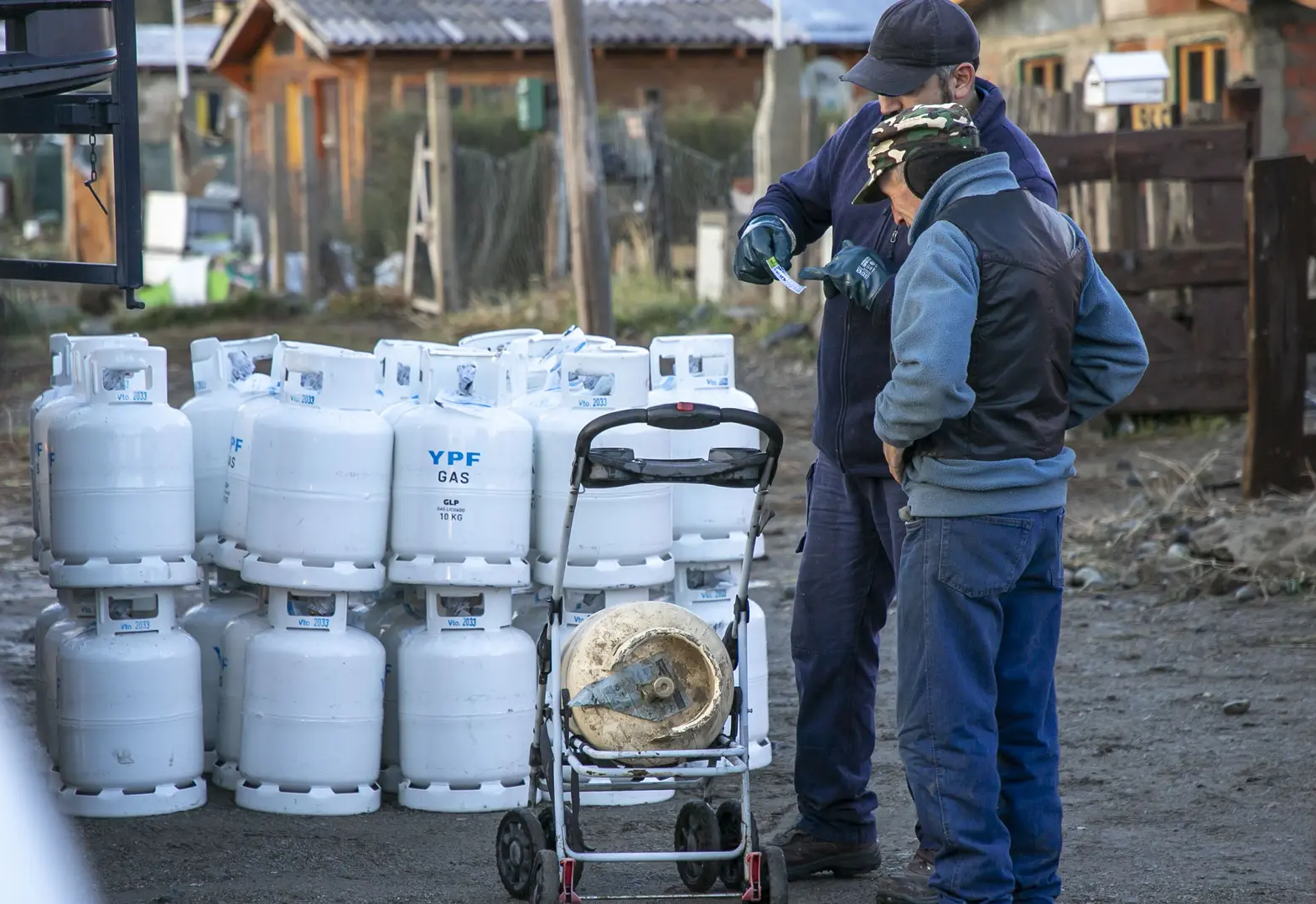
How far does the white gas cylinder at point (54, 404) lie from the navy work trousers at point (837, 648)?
212cm

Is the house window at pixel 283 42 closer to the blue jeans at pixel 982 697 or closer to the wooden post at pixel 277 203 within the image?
the wooden post at pixel 277 203

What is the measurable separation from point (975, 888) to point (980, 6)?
16542 millimetres

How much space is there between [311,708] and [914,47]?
254 cm

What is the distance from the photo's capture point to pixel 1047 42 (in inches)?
712

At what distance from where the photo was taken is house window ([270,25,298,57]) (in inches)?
1038

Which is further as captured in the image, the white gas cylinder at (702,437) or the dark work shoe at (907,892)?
the white gas cylinder at (702,437)

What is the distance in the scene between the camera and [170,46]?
35906 millimetres

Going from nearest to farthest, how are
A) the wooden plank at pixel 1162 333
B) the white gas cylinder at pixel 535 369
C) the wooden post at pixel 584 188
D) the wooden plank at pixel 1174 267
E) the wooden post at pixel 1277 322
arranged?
the white gas cylinder at pixel 535 369 < the wooden post at pixel 1277 322 < the wooden post at pixel 584 188 < the wooden plank at pixel 1174 267 < the wooden plank at pixel 1162 333

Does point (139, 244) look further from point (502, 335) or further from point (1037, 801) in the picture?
point (1037, 801)

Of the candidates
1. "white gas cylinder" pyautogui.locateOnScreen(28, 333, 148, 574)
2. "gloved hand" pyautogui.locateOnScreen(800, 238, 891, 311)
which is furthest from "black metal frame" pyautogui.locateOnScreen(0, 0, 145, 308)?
"gloved hand" pyautogui.locateOnScreen(800, 238, 891, 311)

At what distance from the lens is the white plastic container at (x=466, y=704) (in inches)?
198

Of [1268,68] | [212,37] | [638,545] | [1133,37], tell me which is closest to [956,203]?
[638,545]

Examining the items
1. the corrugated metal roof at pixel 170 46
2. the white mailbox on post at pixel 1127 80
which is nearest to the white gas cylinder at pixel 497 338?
the white mailbox on post at pixel 1127 80

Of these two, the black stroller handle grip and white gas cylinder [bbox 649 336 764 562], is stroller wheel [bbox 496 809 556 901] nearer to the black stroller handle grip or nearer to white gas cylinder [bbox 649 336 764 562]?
the black stroller handle grip
